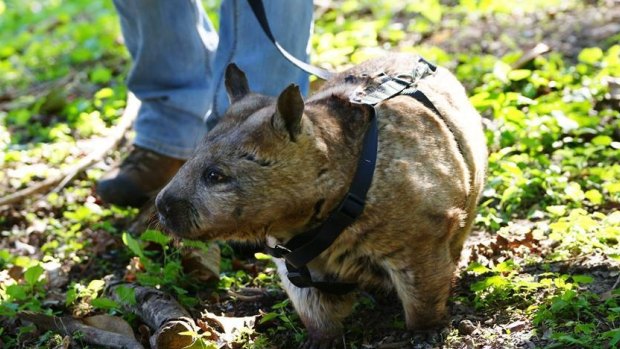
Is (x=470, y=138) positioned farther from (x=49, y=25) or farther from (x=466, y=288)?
(x=49, y=25)

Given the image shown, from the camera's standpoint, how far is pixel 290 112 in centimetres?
329

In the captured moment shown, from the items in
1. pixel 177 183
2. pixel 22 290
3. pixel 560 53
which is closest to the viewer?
pixel 177 183

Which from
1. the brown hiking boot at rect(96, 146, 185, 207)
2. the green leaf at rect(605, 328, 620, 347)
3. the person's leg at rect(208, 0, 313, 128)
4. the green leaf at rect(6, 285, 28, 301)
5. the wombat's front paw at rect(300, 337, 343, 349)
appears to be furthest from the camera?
the brown hiking boot at rect(96, 146, 185, 207)

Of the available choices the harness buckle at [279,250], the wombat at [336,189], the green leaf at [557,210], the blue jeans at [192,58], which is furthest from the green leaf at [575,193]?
the harness buckle at [279,250]

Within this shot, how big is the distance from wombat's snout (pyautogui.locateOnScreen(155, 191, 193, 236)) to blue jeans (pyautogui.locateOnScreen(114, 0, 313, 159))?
141cm

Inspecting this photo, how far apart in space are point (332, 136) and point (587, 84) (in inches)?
123

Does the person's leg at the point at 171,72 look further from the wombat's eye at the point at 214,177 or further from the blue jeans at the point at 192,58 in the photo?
the wombat's eye at the point at 214,177

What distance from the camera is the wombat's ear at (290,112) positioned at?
323 cm

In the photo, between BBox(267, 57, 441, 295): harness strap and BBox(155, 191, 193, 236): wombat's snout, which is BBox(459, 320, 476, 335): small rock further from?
BBox(155, 191, 193, 236): wombat's snout


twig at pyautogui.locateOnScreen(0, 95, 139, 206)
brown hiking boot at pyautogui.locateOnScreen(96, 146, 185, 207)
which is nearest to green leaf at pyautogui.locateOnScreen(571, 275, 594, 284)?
brown hiking boot at pyautogui.locateOnScreen(96, 146, 185, 207)

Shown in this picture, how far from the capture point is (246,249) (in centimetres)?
488

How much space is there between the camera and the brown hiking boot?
17.8 feet

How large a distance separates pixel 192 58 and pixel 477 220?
1955mm

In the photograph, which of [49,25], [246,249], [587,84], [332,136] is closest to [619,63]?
[587,84]
